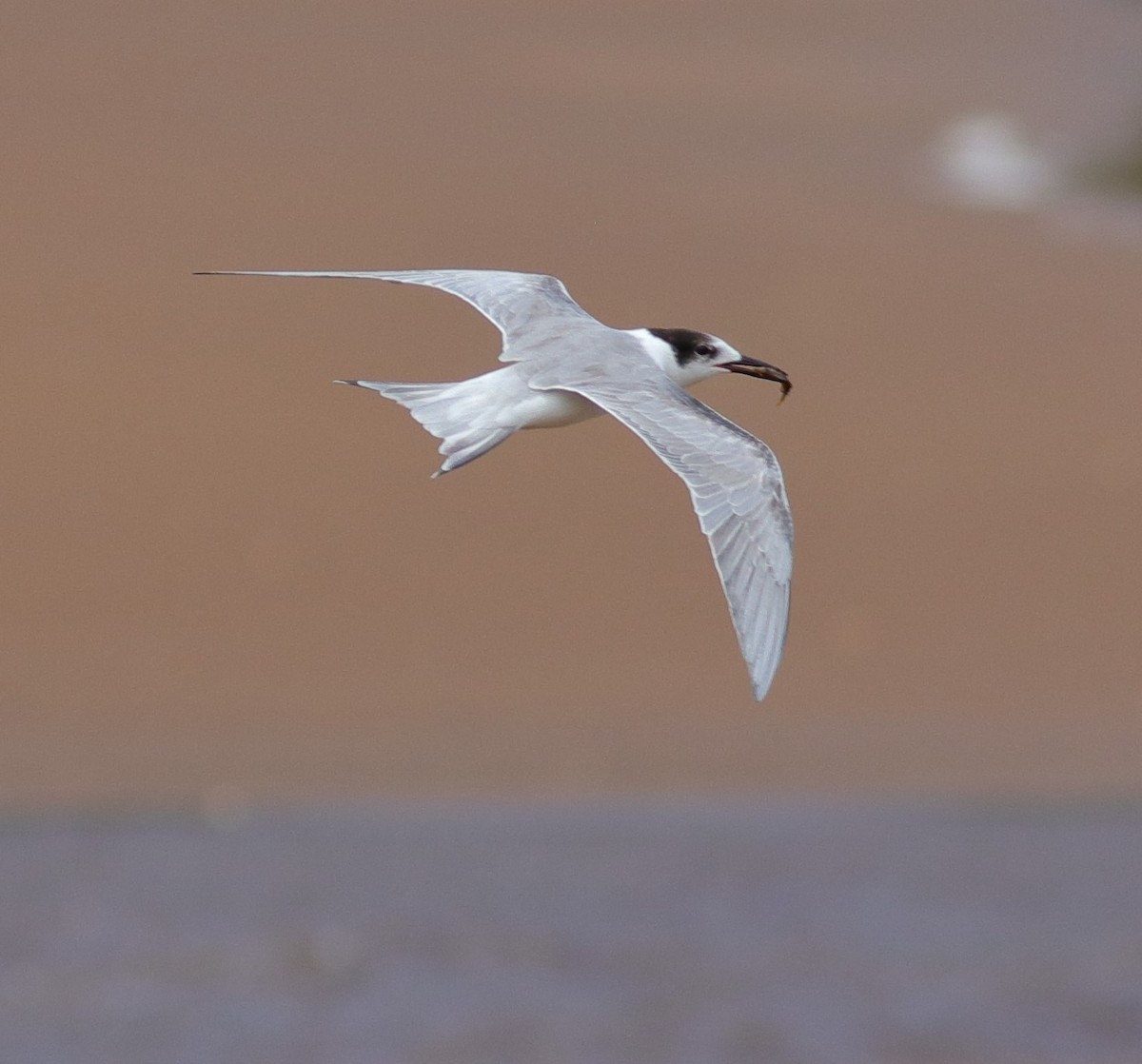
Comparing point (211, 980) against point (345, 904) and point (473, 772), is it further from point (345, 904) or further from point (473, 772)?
point (473, 772)

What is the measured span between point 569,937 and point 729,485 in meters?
4.97

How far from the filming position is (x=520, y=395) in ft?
16.0

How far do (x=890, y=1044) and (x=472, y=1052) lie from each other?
1.55m

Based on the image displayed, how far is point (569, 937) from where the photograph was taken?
30.1 feet

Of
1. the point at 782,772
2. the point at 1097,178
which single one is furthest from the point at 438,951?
the point at 1097,178

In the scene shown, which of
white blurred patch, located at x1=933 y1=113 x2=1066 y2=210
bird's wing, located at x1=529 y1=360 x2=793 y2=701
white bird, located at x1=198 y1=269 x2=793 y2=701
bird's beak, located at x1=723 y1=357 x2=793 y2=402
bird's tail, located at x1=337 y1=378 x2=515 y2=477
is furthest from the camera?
white blurred patch, located at x1=933 y1=113 x2=1066 y2=210

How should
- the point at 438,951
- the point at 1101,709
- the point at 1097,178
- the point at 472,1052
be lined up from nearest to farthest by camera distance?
the point at 472,1052, the point at 438,951, the point at 1101,709, the point at 1097,178

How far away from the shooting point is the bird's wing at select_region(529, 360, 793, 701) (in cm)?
417

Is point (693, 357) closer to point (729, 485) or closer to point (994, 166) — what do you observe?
point (729, 485)

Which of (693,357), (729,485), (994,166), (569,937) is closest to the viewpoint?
(729,485)

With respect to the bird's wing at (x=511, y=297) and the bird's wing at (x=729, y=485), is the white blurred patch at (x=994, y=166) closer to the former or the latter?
the bird's wing at (x=511, y=297)

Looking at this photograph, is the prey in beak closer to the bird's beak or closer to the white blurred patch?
the bird's beak

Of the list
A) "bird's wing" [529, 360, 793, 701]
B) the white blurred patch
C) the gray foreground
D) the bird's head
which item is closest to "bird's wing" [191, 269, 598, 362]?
the bird's head

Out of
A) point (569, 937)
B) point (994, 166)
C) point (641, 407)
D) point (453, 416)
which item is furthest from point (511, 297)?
point (994, 166)
